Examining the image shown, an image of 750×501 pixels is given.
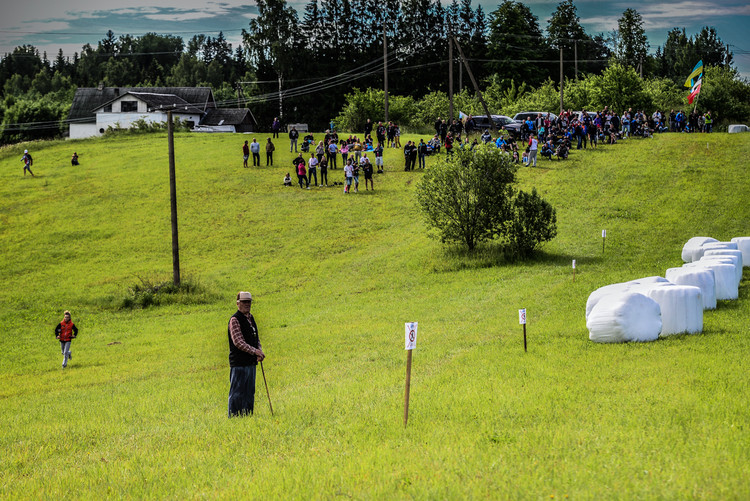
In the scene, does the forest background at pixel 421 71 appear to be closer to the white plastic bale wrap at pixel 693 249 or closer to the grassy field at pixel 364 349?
the grassy field at pixel 364 349

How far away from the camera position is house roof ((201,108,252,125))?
98875mm

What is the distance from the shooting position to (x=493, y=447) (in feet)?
29.1

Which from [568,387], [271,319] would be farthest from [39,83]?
[568,387]

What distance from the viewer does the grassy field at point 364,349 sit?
8.42 m

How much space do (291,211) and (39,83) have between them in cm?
15033

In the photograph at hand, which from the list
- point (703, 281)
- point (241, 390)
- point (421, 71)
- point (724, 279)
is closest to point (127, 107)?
point (421, 71)

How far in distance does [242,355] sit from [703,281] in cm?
1348

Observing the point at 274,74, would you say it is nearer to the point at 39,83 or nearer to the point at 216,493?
the point at 39,83

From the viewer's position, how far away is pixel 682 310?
1653 cm

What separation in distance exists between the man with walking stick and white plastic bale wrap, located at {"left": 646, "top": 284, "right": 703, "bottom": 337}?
9898mm

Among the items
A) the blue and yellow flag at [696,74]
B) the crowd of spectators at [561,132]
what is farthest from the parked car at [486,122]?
the blue and yellow flag at [696,74]

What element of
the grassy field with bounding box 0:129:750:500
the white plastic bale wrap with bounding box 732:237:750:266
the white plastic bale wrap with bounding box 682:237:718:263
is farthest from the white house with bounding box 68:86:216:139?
the white plastic bale wrap with bounding box 732:237:750:266

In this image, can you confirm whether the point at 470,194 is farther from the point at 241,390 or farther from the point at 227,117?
the point at 227,117

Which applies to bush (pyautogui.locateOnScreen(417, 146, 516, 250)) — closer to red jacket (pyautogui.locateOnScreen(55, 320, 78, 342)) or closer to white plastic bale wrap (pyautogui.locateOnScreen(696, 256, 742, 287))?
white plastic bale wrap (pyautogui.locateOnScreen(696, 256, 742, 287))
